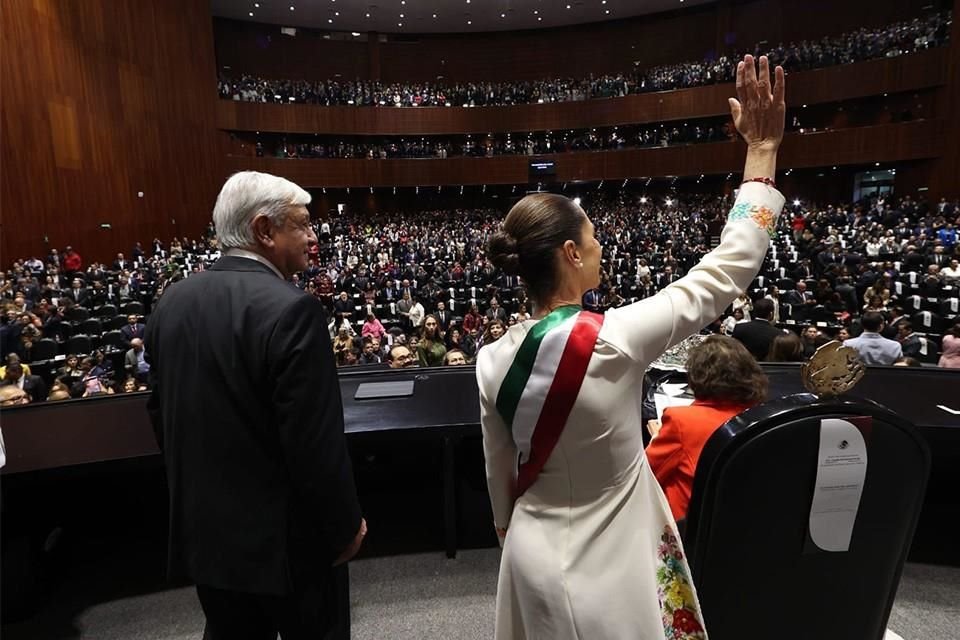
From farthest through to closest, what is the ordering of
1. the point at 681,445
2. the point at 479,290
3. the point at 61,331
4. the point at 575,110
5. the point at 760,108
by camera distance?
the point at 575,110 < the point at 479,290 < the point at 61,331 < the point at 681,445 < the point at 760,108

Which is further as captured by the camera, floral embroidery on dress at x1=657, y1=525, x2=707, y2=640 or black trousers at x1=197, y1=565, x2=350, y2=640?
black trousers at x1=197, y1=565, x2=350, y2=640

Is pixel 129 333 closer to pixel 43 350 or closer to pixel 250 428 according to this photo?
pixel 43 350

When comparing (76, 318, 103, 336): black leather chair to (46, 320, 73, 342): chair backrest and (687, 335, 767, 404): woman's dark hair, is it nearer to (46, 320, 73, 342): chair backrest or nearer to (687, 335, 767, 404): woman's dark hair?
(46, 320, 73, 342): chair backrest

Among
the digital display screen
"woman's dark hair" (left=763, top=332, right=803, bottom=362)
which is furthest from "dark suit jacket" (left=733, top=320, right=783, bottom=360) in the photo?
the digital display screen

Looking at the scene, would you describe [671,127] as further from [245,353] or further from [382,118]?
[245,353]

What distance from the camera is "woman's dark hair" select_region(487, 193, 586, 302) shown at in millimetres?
1037

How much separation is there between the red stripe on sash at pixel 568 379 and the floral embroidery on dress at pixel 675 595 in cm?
30

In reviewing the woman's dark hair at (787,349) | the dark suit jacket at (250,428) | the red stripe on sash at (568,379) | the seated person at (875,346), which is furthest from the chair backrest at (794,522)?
the seated person at (875,346)

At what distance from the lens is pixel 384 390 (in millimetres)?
3094

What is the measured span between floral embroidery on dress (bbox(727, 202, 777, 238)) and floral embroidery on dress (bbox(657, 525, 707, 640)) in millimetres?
564

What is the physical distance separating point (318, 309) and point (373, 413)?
1527mm

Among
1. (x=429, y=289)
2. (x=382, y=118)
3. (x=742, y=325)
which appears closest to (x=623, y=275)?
(x=429, y=289)

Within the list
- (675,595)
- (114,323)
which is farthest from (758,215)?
(114,323)

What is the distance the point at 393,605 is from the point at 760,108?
2.40 metres
